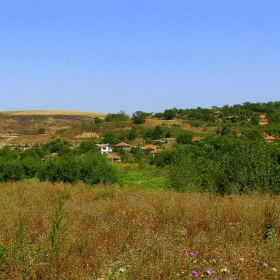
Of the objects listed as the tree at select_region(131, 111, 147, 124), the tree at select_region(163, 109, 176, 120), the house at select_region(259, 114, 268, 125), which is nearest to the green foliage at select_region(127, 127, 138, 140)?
the tree at select_region(131, 111, 147, 124)

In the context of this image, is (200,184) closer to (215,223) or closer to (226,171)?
(226,171)

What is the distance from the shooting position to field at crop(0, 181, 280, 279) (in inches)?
132

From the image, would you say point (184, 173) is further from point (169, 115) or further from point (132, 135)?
point (169, 115)

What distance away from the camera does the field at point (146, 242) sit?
11.0ft

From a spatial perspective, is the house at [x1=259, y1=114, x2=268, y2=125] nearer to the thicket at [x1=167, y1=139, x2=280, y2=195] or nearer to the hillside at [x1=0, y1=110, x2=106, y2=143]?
the hillside at [x1=0, y1=110, x2=106, y2=143]

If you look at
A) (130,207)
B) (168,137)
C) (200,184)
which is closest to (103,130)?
(168,137)

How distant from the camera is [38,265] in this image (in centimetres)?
352

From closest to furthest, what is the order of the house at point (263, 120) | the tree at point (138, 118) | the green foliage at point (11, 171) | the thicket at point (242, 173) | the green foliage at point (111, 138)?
the thicket at point (242, 173), the green foliage at point (11, 171), the green foliage at point (111, 138), the house at point (263, 120), the tree at point (138, 118)

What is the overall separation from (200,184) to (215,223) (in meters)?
13.4

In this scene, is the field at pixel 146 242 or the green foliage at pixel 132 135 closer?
the field at pixel 146 242

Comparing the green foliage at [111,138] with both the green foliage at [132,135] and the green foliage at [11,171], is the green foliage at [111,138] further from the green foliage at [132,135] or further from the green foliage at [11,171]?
the green foliage at [11,171]

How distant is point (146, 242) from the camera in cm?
403

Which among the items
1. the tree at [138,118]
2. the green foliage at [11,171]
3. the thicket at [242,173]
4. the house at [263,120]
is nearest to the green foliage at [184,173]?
the thicket at [242,173]

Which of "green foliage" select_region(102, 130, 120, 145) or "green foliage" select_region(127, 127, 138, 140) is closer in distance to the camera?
"green foliage" select_region(102, 130, 120, 145)
